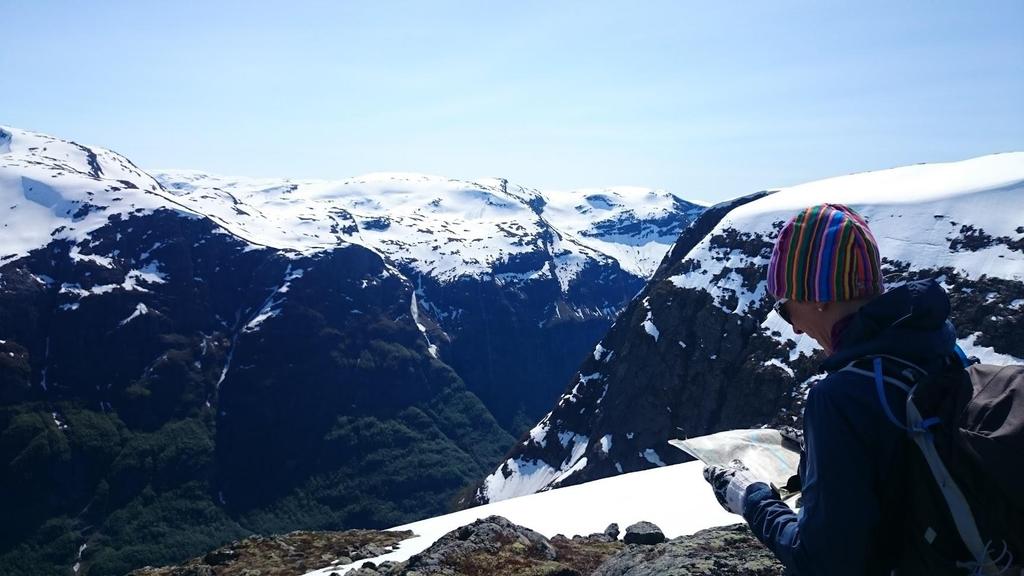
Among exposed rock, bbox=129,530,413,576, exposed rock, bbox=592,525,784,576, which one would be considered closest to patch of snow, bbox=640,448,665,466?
exposed rock, bbox=129,530,413,576

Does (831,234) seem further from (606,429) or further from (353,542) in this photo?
(606,429)

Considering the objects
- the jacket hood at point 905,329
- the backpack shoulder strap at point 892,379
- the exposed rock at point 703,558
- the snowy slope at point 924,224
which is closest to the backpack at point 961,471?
the backpack shoulder strap at point 892,379

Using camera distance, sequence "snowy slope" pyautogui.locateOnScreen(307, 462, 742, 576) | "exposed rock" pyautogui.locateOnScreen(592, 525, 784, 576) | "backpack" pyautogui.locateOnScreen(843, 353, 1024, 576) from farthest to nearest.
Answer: "snowy slope" pyautogui.locateOnScreen(307, 462, 742, 576) < "exposed rock" pyautogui.locateOnScreen(592, 525, 784, 576) < "backpack" pyautogui.locateOnScreen(843, 353, 1024, 576)

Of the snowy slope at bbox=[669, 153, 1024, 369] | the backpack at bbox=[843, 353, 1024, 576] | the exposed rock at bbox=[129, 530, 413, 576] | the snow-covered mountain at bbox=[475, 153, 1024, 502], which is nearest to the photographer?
the backpack at bbox=[843, 353, 1024, 576]

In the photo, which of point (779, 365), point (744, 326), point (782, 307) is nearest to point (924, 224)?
point (744, 326)

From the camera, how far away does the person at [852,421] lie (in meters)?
3.79

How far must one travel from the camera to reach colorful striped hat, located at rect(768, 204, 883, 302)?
4539 millimetres

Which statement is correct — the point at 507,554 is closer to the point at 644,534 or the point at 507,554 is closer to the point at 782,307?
the point at 644,534

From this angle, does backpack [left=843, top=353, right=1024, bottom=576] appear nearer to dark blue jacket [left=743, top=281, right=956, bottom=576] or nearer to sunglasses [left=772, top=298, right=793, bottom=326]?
dark blue jacket [left=743, top=281, right=956, bottom=576]

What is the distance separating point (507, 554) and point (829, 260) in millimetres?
12648

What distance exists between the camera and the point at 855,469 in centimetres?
378

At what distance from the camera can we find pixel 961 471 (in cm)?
362

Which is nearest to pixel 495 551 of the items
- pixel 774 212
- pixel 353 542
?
pixel 353 542

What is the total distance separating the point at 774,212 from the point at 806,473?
14771 centimetres
